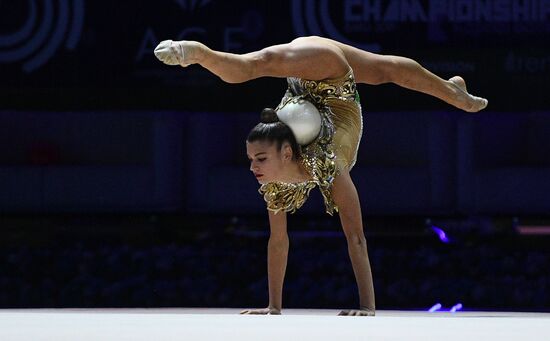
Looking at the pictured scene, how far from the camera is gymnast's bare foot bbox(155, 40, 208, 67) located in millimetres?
2348

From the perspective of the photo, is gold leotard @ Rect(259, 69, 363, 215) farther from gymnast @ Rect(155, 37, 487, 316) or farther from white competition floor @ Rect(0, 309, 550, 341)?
white competition floor @ Rect(0, 309, 550, 341)

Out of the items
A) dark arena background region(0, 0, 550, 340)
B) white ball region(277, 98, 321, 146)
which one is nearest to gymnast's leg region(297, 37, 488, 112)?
white ball region(277, 98, 321, 146)

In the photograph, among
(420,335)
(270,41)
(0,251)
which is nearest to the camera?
(420,335)

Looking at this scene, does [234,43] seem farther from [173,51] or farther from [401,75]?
[173,51]

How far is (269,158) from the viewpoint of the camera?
8.66 ft

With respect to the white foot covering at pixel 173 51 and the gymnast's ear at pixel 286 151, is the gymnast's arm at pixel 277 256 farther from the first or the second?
the white foot covering at pixel 173 51

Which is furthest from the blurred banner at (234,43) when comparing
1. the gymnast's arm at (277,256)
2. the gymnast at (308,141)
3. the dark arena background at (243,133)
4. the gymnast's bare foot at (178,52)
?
the gymnast's bare foot at (178,52)

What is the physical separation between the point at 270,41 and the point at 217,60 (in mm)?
2835

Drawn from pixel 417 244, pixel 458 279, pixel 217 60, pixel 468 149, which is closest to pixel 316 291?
pixel 458 279

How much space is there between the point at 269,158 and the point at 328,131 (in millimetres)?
177

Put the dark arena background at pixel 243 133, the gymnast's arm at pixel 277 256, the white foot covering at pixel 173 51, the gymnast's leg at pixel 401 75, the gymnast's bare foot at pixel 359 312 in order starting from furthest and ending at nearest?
the dark arena background at pixel 243 133 → the gymnast's leg at pixel 401 75 → the gymnast's arm at pixel 277 256 → the gymnast's bare foot at pixel 359 312 → the white foot covering at pixel 173 51

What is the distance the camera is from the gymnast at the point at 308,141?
8.63 ft

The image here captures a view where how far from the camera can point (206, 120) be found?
17.6ft

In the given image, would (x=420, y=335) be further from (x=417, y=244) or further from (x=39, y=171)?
(x=39, y=171)
